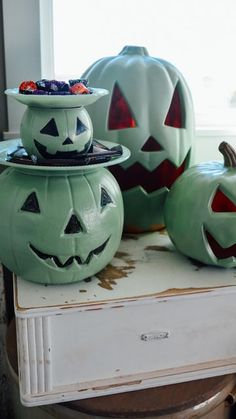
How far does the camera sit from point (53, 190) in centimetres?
70

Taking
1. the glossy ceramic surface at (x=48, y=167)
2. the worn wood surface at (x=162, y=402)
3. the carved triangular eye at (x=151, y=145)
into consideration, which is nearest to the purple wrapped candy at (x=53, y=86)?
the glossy ceramic surface at (x=48, y=167)

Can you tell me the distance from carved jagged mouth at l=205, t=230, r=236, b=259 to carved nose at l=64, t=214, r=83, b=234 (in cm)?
22

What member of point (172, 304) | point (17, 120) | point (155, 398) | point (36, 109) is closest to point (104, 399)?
point (155, 398)

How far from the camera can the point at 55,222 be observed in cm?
69

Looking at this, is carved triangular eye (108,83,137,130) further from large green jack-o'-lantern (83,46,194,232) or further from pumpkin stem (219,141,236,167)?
pumpkin stem (219,141,236,167)

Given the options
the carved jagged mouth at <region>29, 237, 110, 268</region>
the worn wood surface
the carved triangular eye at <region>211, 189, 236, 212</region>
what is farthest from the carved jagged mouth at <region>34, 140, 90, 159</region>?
the worn wood surface

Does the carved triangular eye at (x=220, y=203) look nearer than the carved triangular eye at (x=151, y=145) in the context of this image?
Yes

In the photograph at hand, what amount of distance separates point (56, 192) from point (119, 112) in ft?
0.79

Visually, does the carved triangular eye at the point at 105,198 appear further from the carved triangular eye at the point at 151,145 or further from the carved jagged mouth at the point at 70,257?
the carved triangular eye at the point at 151,145

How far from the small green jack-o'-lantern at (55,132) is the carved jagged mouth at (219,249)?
10.5 inches

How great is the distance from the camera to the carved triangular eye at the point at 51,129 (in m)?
0.69

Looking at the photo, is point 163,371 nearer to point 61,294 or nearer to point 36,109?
point 61,294

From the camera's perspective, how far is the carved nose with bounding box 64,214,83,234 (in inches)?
27.4

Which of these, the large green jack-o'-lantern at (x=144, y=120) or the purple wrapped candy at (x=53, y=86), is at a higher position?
the purple wrapped candy at (x=53, y=86)
